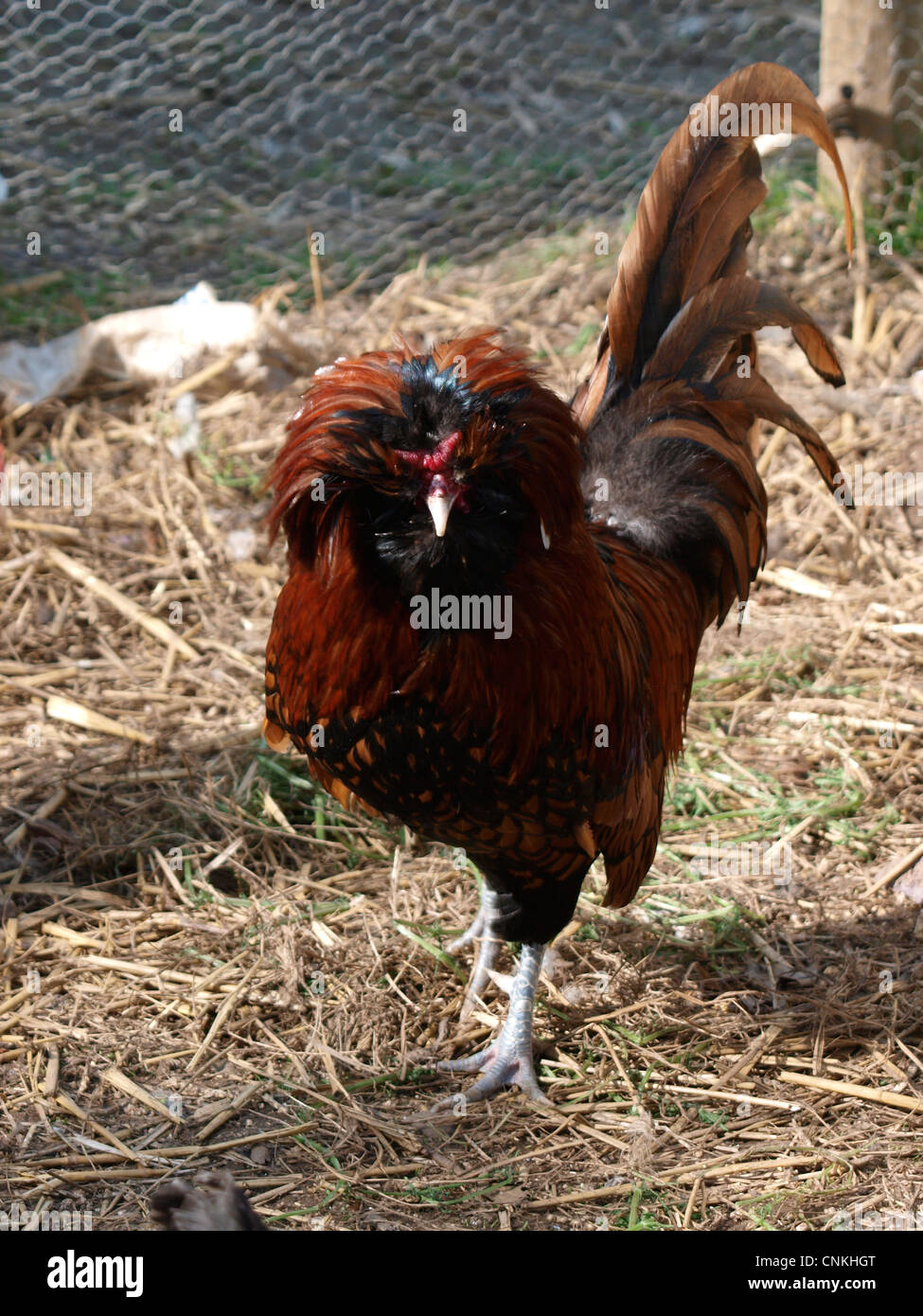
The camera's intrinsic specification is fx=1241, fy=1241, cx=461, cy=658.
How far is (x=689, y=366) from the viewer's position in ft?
10.8

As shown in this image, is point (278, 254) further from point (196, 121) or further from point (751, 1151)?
point (751, 1151)

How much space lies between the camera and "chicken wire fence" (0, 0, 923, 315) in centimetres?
700

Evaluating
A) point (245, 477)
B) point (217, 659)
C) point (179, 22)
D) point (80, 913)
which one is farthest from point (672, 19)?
point (80, 913)

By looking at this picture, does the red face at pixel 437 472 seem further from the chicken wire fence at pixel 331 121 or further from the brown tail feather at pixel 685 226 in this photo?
the chicken wire fence at pixel 331 121

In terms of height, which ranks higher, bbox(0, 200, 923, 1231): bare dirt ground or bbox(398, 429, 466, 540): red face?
bbox(398, 429, 466, 540): red face

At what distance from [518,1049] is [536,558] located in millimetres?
1450

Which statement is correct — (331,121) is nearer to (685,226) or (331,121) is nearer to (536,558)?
(685,226)

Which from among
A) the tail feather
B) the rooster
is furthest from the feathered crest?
the tail feather

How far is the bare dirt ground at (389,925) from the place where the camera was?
295 centimetres

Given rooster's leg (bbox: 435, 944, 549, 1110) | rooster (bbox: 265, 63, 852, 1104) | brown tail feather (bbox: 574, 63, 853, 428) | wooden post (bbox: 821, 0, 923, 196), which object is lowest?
rooster's leg (bbox: 435, 944, 549, 1110)

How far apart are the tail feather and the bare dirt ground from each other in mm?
1138

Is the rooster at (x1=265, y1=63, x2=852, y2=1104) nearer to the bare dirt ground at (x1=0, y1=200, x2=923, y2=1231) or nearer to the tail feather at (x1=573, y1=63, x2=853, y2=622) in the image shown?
the tail feather at (x1=573, y1=63, x2=853, y2=622)

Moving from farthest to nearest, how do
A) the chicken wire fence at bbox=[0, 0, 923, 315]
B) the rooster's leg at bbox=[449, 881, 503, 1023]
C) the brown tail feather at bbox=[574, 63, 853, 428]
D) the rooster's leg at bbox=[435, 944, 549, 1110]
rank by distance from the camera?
the chicken wire fence at bbox=[0, 0, 923, 315] → the rooster's leg at bbox=[449, 881, 503, 1023] → the rooster's leg at bbox=[435, 944, 549, 1110] → the brown tail feather at bbox=[574, 63, 853, 428]

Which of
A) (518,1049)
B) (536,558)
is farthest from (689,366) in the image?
(518,1049)
